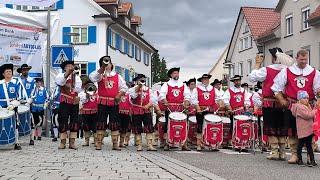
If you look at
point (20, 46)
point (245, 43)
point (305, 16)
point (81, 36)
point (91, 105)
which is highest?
point (305, 16)

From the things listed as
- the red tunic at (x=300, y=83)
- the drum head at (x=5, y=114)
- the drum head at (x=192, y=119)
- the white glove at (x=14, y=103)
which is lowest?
the drum head at (x=192, y=119)

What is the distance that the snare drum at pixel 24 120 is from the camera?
13969 mm

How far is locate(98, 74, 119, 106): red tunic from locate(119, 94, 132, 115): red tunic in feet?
4.05

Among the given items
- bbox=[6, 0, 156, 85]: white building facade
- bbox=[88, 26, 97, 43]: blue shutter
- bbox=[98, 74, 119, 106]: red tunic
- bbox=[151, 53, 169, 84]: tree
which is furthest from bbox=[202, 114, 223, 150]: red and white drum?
bbox=[151, 53, 169, 84]: tree

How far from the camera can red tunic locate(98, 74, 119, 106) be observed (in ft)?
42.2

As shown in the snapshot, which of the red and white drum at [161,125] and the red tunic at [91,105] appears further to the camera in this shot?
the red tunic at [91,105]

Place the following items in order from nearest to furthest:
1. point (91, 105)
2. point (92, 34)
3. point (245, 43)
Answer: point (91, 105) → point (92, 34) → point (245, 43)

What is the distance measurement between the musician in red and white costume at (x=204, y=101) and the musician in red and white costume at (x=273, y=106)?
3.13 metres

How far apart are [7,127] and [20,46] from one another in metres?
5.57

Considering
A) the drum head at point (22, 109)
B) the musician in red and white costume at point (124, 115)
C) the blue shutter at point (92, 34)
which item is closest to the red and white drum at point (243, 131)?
the musician in red and white costume at point (124, 115)

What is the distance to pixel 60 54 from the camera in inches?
664

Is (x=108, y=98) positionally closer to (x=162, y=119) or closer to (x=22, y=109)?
(x=162, y=119)

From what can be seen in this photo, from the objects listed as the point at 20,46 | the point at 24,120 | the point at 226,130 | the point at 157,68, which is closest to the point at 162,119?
the point at 226,130

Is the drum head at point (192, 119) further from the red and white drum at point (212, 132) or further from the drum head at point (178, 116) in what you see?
the drum head at point (178, 116)
